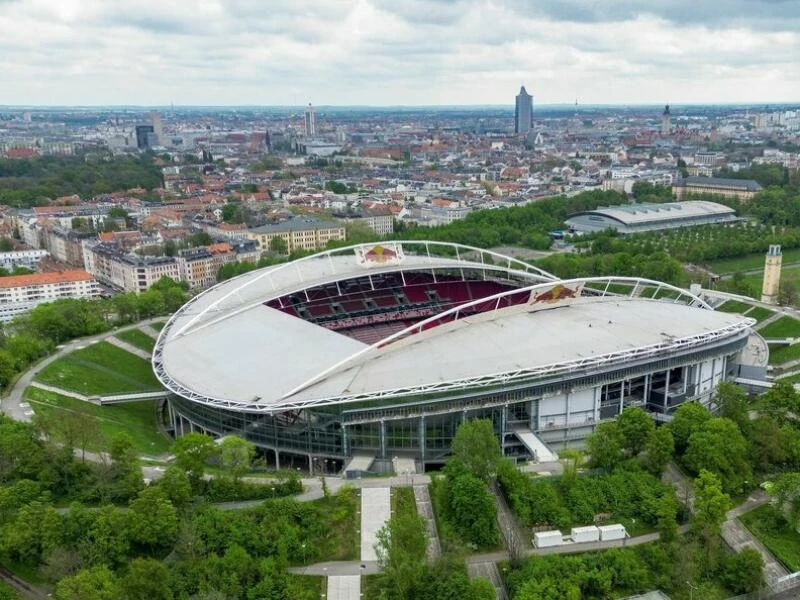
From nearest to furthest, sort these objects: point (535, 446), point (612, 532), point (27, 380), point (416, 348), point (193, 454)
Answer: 1. point (612, 532)
2. point (193, 454)
3. point (535, 446)
4. point (416, 348)
5. point (27, 380)

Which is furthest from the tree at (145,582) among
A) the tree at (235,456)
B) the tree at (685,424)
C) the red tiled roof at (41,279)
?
the red tiled roof at (41,279)

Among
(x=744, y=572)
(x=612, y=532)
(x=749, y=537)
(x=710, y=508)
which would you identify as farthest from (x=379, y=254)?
(x=744, y=572)

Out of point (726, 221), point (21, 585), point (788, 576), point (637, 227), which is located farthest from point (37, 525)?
point (726, 221)

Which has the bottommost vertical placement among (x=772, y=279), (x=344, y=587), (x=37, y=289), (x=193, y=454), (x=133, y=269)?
(x=37, y=289)

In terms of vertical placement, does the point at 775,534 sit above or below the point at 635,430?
below

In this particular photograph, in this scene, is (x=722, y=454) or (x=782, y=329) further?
(x=782, y=329)

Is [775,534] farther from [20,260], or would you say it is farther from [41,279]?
[20,260]

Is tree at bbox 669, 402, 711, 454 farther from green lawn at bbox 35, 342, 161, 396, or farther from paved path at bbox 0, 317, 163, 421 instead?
paved path at bbox 0, 317, 163, 421
